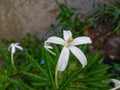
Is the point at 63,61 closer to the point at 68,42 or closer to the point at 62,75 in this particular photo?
the point at 68,42

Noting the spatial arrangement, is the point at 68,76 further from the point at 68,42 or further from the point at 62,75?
the point at 68,42

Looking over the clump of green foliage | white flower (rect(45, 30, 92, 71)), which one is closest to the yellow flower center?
white flower (rect(45, 30, 92, 71))

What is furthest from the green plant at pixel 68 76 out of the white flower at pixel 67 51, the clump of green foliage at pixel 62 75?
the white flower at pixel 67 51

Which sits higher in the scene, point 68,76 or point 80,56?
point 80,56

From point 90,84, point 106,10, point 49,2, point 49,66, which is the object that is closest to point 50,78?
point 49,66

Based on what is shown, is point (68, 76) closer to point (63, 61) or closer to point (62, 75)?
point (62, 75)

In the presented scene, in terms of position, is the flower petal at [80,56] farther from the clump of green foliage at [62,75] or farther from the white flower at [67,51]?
the clump of green foliage at [62,75]

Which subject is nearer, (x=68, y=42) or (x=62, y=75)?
(x=68, y=42)

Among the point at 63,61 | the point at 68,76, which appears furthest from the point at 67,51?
the point at 68,76

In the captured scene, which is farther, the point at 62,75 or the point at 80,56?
the point at 62,75

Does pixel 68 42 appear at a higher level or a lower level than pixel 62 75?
higher

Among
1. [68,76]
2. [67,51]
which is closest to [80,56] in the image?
[67,51]

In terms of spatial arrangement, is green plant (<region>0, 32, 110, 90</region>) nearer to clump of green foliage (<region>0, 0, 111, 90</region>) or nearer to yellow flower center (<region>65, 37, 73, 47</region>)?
clump of green foliage (<region>0, 0, 111, 90</region>)
